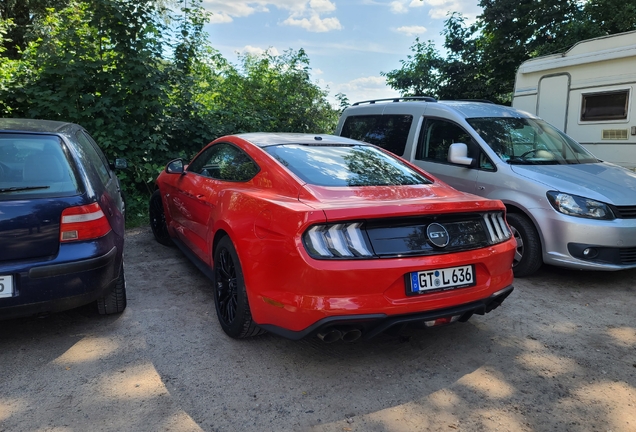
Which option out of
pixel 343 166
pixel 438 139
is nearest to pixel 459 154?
pixel 438 139

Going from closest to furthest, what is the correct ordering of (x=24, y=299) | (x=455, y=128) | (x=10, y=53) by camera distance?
1. (x=24, y=299)
2. (x=455, y=128)
3. (x=10, y=53)

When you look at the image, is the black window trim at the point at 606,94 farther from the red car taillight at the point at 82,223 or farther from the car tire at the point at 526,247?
the red car taillight at the point at 82,223

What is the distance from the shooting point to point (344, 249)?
2613 mm

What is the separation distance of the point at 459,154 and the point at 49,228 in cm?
412

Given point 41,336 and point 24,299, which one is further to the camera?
point 41,336

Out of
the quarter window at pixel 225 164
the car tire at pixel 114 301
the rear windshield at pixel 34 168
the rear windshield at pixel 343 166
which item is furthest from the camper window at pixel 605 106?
the rear windshield at pixel 34 168

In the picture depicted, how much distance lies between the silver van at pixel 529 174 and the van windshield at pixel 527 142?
14 mm

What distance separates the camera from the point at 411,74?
1550cm

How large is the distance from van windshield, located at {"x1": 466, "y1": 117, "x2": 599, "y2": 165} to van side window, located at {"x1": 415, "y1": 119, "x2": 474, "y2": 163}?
0.66 feet

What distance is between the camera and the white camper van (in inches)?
268

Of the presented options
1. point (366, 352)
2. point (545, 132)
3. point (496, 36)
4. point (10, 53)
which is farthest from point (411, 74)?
point (366, 352)

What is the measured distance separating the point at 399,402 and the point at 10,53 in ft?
47.8

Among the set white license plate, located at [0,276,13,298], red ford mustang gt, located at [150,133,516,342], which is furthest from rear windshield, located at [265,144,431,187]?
white license plate, located at [0,276,13,298]

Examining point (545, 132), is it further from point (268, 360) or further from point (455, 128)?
point (268, 360)
